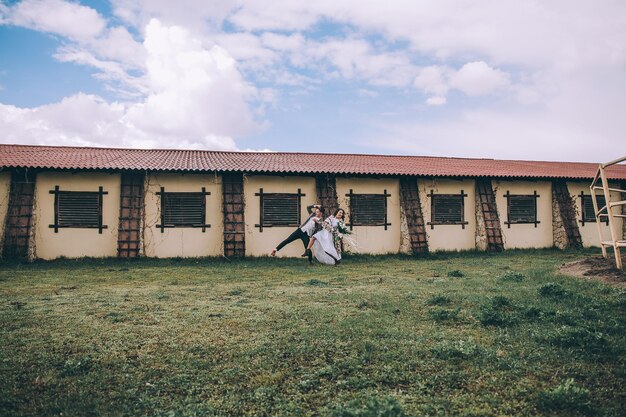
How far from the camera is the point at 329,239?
13.2m

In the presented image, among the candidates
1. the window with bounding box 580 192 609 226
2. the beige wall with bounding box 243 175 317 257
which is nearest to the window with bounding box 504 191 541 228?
the window with bounding box 580 192 609 226

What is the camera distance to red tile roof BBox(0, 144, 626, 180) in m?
13.9

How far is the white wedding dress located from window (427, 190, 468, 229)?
15.0ft

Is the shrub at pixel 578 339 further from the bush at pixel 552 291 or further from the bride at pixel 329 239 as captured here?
the bride at pixel 329 239

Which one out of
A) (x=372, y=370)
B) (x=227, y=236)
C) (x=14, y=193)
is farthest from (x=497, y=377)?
(x=14, y=193)

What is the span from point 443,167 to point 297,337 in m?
14.2

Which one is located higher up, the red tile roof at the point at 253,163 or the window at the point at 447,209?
the red tile roof at the point at 253,163

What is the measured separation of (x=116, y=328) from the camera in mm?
5480

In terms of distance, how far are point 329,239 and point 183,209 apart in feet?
16.3

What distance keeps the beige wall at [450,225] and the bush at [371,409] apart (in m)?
13.0

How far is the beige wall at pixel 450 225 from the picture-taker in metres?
15.9

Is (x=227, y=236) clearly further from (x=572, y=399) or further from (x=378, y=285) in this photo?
(x=572, y=399)

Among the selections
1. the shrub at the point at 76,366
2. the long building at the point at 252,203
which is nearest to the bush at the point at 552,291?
the shrub at the point at 76,366

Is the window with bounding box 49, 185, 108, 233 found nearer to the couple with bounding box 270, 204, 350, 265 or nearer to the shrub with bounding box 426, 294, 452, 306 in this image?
the couple with bounding box 270, 204, 350, 265
